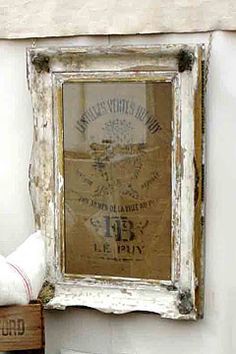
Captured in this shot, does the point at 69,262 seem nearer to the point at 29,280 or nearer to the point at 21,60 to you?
the point at 29,280

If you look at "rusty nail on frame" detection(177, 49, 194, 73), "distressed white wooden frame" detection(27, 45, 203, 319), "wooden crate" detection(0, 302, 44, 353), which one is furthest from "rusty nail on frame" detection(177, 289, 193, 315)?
"rusty nail on frame" detection(177, 49, 194, 73)

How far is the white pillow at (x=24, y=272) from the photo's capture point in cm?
139

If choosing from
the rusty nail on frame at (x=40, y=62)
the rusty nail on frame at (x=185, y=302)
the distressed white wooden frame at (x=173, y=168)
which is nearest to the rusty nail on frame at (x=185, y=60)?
the distressed white wooden frame at (x=173, y=168)

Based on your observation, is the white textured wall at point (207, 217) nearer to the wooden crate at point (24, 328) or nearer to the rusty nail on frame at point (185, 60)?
the rusty nail on frame at point (185, 60)

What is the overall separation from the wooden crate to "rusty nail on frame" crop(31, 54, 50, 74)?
459mm

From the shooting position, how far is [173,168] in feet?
4.77

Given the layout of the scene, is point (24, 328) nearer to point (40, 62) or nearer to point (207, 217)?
point (207, 217)

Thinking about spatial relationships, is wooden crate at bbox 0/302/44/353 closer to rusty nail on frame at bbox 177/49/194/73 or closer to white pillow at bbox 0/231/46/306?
white pillow at bbox 0/231/46/306

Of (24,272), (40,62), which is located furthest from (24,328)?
(40,62)

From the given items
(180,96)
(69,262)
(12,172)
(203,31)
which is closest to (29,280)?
(69,262)

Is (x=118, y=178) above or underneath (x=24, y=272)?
above

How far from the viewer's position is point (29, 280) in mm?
1449

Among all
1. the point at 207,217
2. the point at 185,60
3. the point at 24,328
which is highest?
the point at 185,60

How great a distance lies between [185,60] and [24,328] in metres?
0.58
